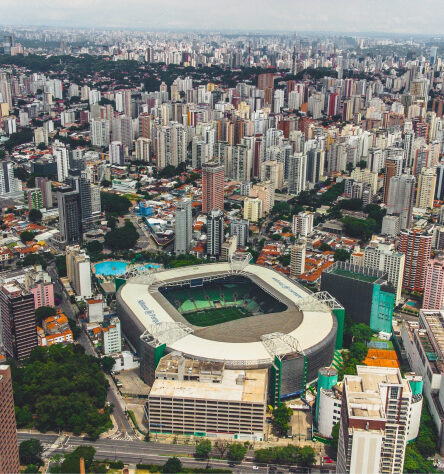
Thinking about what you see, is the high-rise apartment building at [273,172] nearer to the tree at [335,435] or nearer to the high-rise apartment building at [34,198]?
the high-rise apartment building at [34,198]

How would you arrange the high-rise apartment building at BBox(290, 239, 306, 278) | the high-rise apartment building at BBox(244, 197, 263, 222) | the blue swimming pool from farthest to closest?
the high-rise apartment building at BBox(244, 197, 263, 222), the blue swimming pool, the high-rise apartment building at BBox(290, 239, 306, 278)

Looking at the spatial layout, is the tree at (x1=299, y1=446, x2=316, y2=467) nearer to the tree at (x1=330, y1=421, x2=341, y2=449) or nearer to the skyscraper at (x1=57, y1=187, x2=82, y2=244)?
the tree at (x1=330, y1=421, x2=341, y2=449)

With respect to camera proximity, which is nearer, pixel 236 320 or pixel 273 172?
pixel 236 320

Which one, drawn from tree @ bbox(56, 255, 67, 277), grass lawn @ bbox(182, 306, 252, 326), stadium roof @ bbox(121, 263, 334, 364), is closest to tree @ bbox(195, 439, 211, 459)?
stadium roof @ bbox(121, 263, 334, 364)

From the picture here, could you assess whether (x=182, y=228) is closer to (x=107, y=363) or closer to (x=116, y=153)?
(x=107, y=363)

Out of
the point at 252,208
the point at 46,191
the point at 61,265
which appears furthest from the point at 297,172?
the point at 61,265
